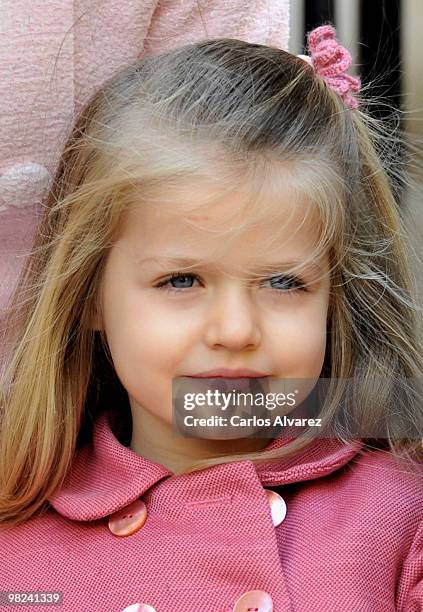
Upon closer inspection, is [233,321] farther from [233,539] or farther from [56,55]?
[56,55]

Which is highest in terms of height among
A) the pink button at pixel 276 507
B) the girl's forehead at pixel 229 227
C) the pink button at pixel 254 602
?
the girl's forehead at pixel 229 227

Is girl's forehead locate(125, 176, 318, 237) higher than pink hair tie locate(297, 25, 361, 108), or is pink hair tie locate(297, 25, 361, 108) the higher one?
pink hair tie locate(297, 25, 361, 108)

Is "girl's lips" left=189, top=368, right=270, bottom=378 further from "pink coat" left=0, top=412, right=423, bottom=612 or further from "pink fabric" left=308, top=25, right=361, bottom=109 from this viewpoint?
"pink fabric" left=308, top=25, right=361, bottom=109

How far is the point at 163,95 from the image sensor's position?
1167mm

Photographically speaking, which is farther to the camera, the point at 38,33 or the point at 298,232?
the point at 38,33

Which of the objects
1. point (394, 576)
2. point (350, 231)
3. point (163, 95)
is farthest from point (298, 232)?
point (394, 576)

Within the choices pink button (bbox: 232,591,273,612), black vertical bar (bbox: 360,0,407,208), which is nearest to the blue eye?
pink button (bbox: 232,591,273,612)

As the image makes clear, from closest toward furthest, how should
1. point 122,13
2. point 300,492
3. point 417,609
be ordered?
point 417,609 < point 300,492 < point 122,13

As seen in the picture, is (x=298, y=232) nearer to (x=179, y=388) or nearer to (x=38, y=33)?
(x=179, y=388)

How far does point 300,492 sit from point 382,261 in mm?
257

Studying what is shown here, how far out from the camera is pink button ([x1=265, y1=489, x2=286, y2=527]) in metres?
1.12

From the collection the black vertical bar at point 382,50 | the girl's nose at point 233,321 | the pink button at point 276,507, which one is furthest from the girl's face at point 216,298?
the black vertical bar at point 382,50

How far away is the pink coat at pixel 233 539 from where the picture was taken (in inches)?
41.8

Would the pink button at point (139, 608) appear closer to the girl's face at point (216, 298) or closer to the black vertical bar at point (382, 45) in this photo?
the girl's face at point (216, 298)
